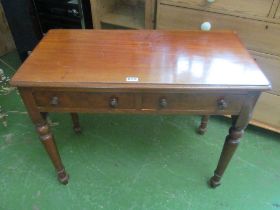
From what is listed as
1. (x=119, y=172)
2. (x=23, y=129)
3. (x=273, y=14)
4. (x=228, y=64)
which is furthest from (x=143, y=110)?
(x=23, y=129)

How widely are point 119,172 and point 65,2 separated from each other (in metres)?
1.19

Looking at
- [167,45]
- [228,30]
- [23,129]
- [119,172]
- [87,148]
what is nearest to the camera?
[167,45]

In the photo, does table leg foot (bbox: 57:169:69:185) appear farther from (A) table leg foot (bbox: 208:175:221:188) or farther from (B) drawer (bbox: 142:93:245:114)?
(A) table leg foot (bbox: 208:175:221:188)

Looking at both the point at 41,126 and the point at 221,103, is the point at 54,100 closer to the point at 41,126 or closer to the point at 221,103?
the point at 41,126

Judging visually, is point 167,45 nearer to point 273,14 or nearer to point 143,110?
point 143,110

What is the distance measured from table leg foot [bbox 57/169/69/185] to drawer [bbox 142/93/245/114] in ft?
2.02

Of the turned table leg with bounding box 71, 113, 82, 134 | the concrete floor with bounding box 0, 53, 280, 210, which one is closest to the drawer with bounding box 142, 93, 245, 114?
the concrete floor with bounding box 0, 53, 280, 210

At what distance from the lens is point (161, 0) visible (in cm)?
128

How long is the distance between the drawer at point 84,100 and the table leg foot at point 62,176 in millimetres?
452

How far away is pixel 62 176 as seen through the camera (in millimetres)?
1213

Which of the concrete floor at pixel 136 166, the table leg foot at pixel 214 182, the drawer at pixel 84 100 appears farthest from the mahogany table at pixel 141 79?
the concrete floor at pixel 136 166

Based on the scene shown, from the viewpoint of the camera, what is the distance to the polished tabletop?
2.68 ft

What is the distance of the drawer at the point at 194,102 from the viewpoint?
852 millimetres

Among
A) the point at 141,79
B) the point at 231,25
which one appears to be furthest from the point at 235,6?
the point at 141,79
